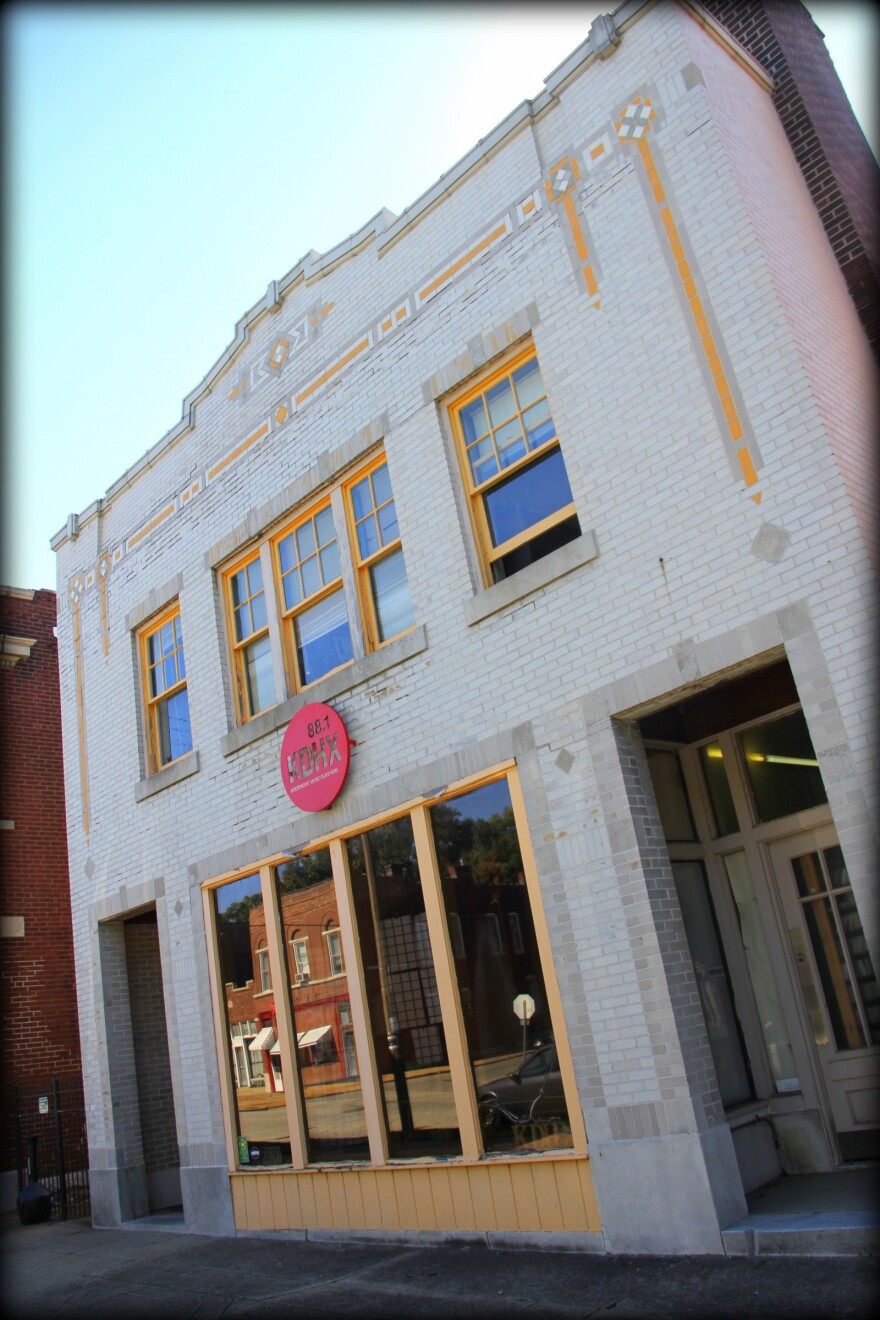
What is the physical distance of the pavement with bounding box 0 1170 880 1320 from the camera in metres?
5.38

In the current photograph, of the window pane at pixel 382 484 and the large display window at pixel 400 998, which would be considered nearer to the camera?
the large display window at pixel 400 998

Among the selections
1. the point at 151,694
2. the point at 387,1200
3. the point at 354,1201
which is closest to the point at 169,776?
the point at 151,694

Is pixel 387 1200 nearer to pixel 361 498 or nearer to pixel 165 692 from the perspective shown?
pixel 361 498

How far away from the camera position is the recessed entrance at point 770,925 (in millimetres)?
7543

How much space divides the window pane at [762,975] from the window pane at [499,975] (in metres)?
1.88

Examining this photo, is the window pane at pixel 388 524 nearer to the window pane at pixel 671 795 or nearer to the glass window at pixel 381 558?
the glass window at pixel 381 558

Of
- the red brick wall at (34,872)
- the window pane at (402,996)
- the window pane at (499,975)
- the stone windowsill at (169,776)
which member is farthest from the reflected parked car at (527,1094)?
the red brick wall at (34,872)

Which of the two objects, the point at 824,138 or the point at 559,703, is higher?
the point at 824,138

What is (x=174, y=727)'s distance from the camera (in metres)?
12.2

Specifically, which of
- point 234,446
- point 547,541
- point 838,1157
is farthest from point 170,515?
point 838,1157

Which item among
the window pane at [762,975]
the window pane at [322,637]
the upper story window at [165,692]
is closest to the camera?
the window pane at [762,975]

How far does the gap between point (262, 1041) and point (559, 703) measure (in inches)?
195

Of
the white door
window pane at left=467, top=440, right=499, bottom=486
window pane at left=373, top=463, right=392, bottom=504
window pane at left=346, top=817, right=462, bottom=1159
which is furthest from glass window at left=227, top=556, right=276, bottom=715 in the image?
the white door

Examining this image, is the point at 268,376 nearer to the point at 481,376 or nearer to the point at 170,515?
the point at 170,515
